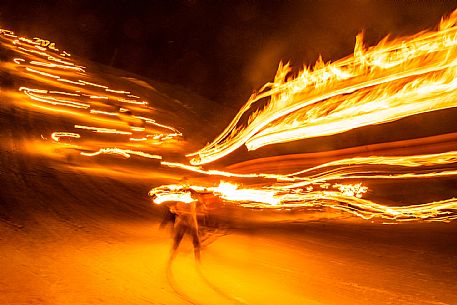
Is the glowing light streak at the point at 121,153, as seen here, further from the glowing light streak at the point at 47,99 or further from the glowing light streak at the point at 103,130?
the glowing light streak at the point at 47,99

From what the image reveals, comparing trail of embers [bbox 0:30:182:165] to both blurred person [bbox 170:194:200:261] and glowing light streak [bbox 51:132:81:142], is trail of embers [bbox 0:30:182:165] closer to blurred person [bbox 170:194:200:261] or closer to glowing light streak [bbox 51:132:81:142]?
glowing light streak [bbox 51:132:81:142]

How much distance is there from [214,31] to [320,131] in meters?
32.4

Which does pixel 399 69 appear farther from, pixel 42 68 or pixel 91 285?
pixel 42 68

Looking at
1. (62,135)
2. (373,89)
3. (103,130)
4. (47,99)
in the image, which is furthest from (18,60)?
(373,89)

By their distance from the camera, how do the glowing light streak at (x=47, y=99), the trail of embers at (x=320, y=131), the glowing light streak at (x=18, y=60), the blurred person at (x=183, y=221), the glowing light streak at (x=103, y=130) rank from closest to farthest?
the blurred person at (x=183, y=221) < the trail of embers at (x=320, y=131) < the glowing light streak at (x=103, y=130) < the glowing light streak at (x=47, y=99) < the glowing light streak at (x=18, y=60)

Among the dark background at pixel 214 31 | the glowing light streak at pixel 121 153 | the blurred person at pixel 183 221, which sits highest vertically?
the dark background at pixel 214 31

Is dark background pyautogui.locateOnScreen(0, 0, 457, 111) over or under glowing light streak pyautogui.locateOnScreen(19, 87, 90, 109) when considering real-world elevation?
over

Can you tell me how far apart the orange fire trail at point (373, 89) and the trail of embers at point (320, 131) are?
2 cm

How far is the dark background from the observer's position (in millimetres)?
30516

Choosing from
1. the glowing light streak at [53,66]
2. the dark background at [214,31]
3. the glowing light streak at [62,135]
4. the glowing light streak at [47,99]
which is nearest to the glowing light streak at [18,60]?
the glowing light streak at [53,66]

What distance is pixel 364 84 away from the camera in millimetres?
10250

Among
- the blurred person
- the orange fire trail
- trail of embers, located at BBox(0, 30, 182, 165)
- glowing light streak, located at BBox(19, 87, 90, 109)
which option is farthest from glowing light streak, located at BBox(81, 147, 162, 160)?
the blurred person

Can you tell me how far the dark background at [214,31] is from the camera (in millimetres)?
30516

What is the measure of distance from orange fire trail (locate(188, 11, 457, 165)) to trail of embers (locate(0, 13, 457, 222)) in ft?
0.08
